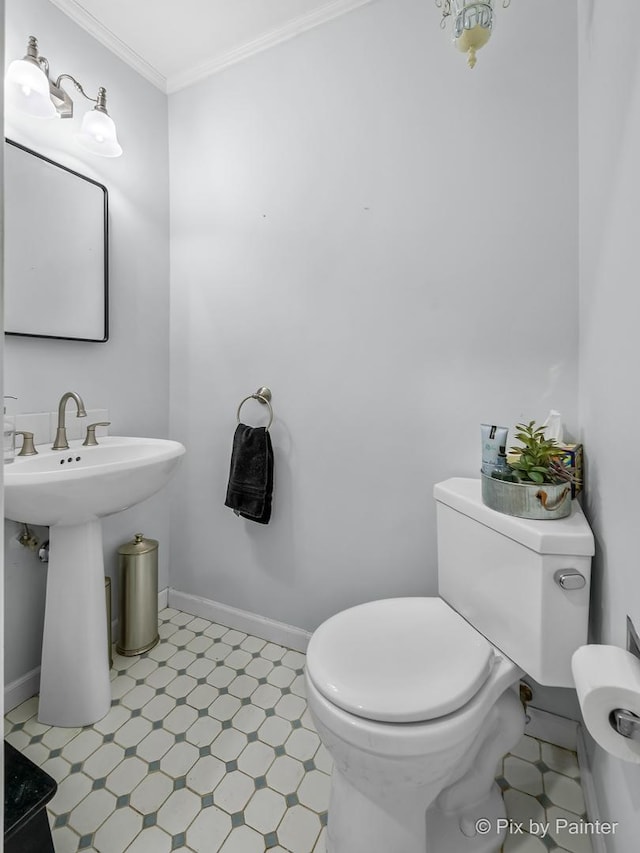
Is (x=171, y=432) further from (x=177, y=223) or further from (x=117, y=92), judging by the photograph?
(x=117, y=92)

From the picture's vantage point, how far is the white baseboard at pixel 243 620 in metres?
1.73

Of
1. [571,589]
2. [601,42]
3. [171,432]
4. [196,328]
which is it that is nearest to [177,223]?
[196,328]

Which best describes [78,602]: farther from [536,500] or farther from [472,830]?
[536,500]

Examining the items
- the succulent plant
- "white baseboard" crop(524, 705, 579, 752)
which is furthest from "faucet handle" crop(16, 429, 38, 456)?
"white baseboard" crop(524, 705, 579, 752)

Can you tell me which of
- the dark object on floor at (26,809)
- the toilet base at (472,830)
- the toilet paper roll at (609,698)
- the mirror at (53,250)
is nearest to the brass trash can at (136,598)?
the dark object on floor at (26,809)

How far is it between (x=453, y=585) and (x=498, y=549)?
214mm

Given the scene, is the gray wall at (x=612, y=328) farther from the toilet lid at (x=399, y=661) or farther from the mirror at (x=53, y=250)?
the mirror at (x=53, y=250)

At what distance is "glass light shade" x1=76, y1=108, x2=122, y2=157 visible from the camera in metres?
1.49

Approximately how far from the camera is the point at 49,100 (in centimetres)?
135

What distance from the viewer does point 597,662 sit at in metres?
0.62

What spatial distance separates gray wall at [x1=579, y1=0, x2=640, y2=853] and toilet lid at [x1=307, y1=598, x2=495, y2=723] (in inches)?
11.5

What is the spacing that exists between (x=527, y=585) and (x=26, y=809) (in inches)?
45.7

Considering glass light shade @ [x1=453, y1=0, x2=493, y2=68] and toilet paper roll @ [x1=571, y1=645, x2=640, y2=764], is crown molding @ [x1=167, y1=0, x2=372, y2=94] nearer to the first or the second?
glass light shade @ [x1=453, y1=0, x2=493, y2=68]

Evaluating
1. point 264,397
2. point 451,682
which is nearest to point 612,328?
point 451,682
